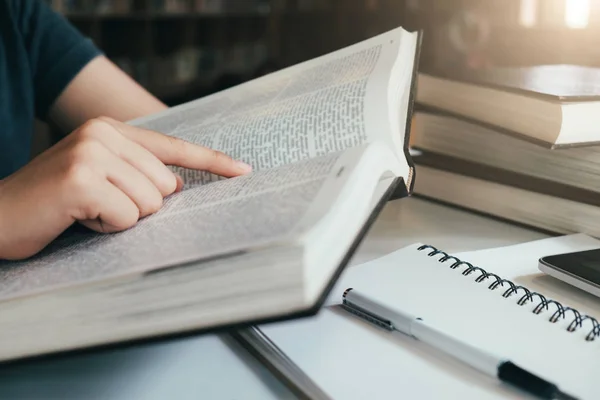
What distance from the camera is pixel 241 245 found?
0.31 m

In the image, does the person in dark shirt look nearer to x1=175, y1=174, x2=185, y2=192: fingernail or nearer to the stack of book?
x1=175, y1=174, x2=185, y2=192: fingernail

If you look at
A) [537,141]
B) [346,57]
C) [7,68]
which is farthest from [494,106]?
[7,68]

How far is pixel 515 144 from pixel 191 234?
44cm

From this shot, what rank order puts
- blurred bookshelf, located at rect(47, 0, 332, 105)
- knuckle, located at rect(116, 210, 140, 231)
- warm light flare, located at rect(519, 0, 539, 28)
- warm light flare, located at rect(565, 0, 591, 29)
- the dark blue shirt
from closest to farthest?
knuckle, located at rect(116, 210, 140, 231) < the dark blue shirt < warm light flare, located at rect(565, 0, 591, 29) < warm light flare, located at rect(519, 0, 539, 28) < blurred bookshelf, located at rect(47, 0, 332, 105)

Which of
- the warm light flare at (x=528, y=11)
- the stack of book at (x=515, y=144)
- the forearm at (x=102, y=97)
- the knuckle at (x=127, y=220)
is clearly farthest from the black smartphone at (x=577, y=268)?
Answer: the warm light flare at (x=528, y=11)

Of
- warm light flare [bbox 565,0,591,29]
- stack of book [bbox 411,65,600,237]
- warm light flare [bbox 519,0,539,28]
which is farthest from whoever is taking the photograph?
warm light flare [bbox 519,0,539,28]

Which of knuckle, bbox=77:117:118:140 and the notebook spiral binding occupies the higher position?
the notebook spiral binding

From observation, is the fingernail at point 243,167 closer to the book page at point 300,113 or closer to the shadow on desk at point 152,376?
the book page at point 300,113

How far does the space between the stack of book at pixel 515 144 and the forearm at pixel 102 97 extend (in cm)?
38

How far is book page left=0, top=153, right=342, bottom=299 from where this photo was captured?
321 millimetres

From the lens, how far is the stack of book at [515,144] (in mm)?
590

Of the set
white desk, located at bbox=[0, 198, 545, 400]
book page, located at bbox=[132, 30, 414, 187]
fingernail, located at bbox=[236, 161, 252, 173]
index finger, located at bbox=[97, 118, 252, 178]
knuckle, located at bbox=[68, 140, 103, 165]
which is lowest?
white desk, located at bbox=[0, 198, 545, 400]

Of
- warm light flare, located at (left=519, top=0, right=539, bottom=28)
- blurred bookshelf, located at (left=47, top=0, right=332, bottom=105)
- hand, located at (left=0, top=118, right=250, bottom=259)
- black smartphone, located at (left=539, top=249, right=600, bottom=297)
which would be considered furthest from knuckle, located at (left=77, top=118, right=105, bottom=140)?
warm light flare, located at (left=519, top=0, right=539, bottom=28)

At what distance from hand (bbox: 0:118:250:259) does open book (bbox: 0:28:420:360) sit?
0.01m
